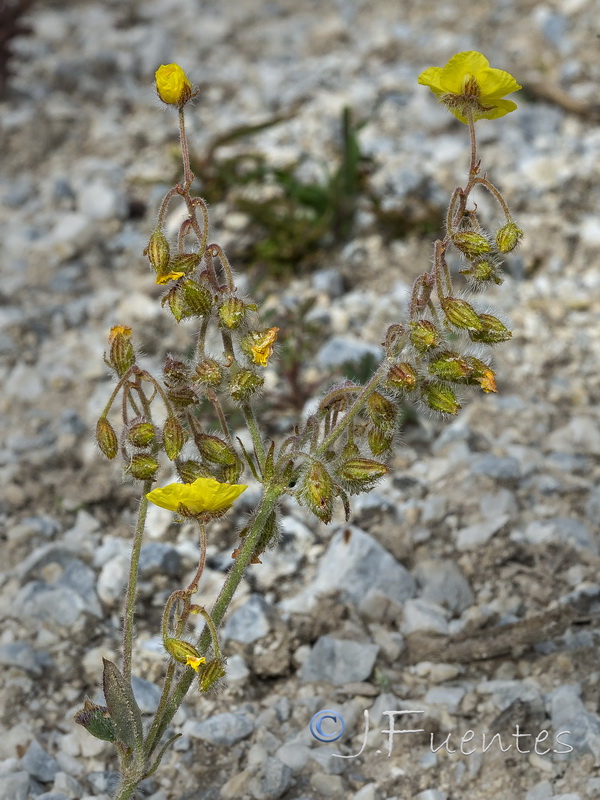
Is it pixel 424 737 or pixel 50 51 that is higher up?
pixel 50 51

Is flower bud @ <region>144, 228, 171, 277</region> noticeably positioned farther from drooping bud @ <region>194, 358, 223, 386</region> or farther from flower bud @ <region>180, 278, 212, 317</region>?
drooping bud @ <region>194, 358, 223, 386</region>

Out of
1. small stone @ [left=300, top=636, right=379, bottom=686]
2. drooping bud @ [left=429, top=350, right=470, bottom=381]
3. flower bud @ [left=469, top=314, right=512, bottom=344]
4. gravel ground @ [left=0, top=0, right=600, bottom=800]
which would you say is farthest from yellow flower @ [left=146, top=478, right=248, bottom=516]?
small stone @ [left=300, top=636, right=379, bottom=686]

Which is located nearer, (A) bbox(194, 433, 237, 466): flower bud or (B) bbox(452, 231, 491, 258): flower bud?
(B) bbox(452, 231, 491, 258): flower bud

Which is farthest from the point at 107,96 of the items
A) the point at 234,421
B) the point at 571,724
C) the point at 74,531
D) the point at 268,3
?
the point at 571,724

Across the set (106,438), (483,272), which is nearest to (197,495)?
(106,438)

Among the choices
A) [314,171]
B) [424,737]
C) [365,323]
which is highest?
[314,171]

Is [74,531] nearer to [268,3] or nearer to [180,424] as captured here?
[180,424]
